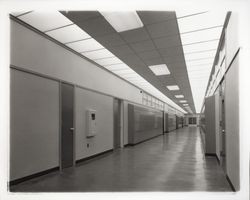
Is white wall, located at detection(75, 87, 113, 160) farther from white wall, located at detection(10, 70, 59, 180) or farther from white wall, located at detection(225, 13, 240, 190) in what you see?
white wall, located at detection(225, 13, 240, 190)

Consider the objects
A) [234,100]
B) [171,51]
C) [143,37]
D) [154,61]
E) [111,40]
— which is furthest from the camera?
[154,61]

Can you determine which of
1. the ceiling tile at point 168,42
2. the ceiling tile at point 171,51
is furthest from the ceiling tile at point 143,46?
the ceiling tile at point 171,51

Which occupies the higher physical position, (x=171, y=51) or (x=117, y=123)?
(x=171, y=51)

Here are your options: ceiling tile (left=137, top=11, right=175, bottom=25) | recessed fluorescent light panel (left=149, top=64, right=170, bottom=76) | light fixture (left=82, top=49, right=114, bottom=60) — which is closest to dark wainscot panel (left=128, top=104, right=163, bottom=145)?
recessed fluorescent light panel (left=149, top=64, right=170, bottom=76)

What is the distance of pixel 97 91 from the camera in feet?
22.4

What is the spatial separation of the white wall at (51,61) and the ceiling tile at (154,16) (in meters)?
2.23

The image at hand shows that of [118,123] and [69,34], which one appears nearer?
[69,34]

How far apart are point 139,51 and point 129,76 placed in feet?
10.6

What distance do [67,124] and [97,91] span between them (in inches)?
74.7

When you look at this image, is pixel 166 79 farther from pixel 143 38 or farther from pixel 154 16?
pixel 154 16

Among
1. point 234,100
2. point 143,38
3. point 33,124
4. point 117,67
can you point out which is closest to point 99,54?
point 117,67

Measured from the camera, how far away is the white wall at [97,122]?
5.70m

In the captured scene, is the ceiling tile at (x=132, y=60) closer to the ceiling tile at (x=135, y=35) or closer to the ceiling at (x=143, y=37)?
the ceiling at (x=143, y=37)

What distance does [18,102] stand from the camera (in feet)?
12.6
